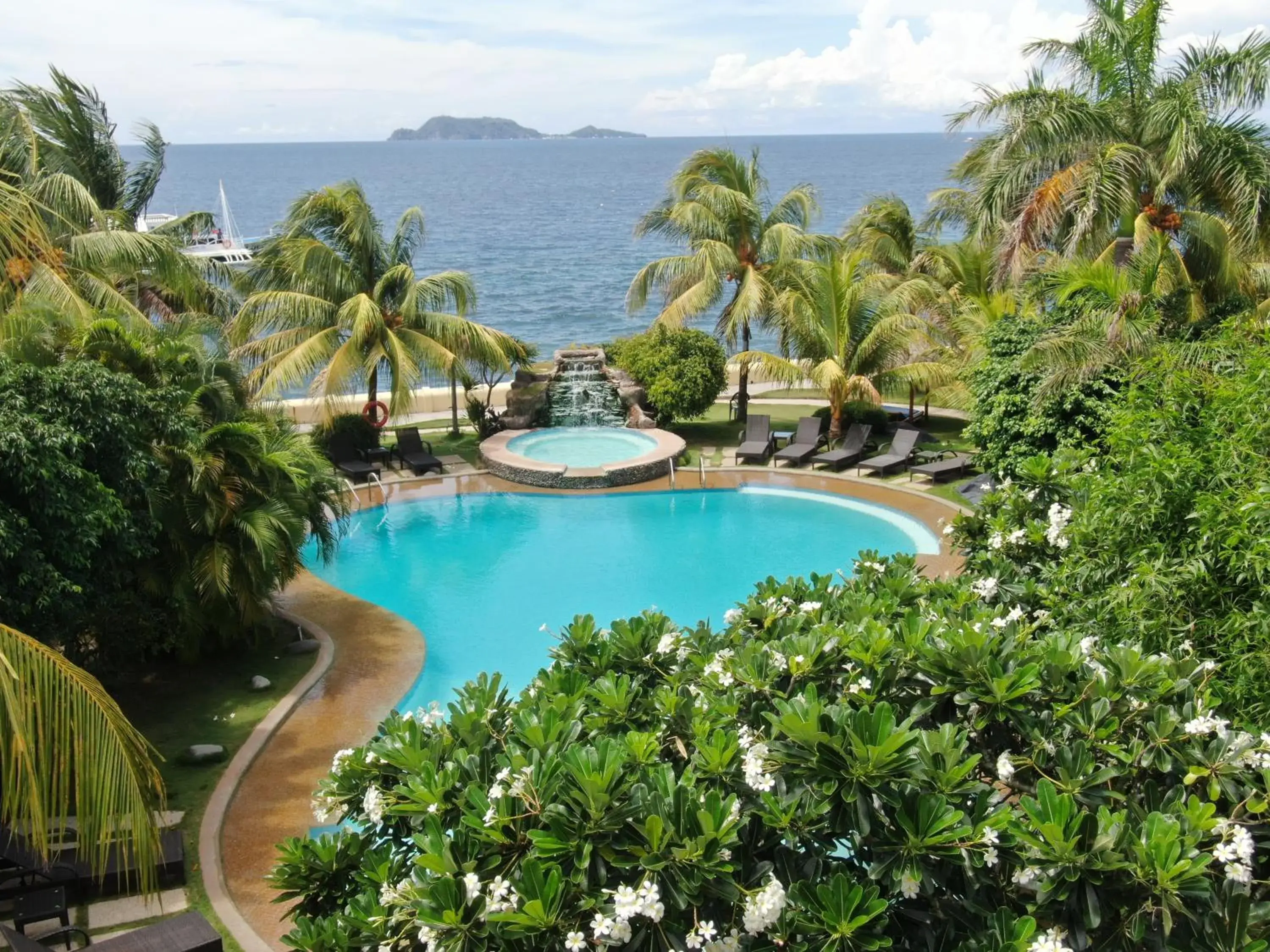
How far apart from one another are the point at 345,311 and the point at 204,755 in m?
11.7

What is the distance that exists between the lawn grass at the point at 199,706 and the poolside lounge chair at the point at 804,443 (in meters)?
10.8

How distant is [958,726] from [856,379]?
1530 cm

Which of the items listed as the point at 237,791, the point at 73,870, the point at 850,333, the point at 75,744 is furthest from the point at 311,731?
the point at 850,333

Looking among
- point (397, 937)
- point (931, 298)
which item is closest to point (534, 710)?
point (397, 937)

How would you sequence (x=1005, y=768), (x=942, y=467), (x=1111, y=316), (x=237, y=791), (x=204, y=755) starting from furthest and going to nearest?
(x=942, y=467)
(x=1111, y=316)
(x=204, y=755)
(x=237, y=791)
(x=1005, y=768)

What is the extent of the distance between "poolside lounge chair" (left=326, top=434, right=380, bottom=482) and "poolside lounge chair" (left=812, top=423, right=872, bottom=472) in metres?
8.81

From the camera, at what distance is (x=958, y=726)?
5297 mm

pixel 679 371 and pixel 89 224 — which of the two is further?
pixel 679 371

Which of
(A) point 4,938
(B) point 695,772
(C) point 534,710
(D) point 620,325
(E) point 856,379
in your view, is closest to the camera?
(B) point 695,772

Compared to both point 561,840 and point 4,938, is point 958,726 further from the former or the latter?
point 4,938

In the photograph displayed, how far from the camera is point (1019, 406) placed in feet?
50.8

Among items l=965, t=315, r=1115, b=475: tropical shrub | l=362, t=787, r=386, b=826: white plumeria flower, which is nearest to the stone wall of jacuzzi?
l=965, t=315, r=1115, b=475: tropical shrub

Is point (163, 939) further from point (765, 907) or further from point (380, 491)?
point (380, 491)

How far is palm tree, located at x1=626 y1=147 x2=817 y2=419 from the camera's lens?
2231 cm
